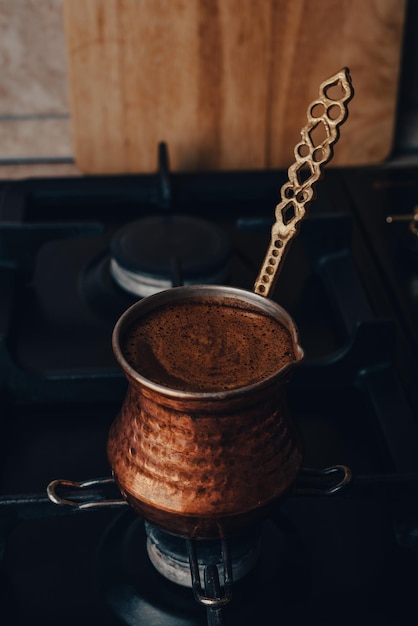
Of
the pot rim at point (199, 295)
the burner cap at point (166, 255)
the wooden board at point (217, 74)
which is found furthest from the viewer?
the wooden board at point (217, 74)

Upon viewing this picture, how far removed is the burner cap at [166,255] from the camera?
0.76m

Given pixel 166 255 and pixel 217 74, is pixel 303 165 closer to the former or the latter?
pixel 166 255

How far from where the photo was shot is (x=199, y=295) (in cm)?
51

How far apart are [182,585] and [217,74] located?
Answer: 1.89 feet

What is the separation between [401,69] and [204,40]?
240mm

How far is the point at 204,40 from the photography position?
90 cm

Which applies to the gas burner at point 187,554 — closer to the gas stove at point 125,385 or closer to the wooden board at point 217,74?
the gas stove at point 125,385

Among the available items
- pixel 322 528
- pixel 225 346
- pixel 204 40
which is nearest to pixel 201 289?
pixel 225 346

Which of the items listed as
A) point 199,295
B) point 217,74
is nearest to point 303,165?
point 199,295

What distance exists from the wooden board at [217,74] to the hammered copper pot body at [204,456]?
1.67 ft

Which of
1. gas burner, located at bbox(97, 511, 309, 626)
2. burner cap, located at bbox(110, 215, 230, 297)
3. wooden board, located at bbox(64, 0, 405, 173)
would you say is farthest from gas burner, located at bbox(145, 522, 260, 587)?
wooden board, located at bbox(64, 0, 405, 173)

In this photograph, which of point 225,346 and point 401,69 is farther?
point 401,69

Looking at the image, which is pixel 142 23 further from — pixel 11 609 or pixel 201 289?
pixel 11 609

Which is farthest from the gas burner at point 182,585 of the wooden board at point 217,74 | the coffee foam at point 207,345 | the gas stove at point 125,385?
the wooden board at point 217,74
